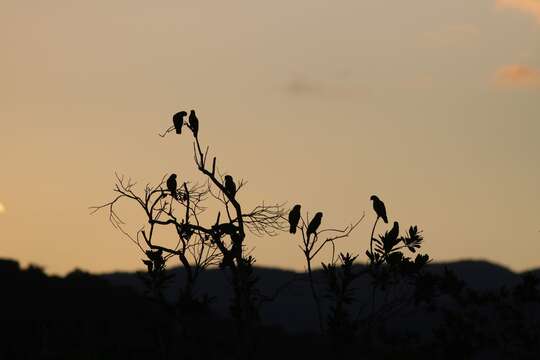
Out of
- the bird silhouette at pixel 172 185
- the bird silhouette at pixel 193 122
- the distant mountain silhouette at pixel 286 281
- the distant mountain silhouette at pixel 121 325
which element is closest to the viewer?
the bird silhouette at pixel 193 122

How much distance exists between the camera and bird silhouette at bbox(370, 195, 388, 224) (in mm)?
16312

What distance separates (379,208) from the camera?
16.4 meters

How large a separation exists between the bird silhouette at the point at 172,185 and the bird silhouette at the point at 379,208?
10.6ft

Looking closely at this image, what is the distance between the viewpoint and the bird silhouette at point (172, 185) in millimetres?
16594

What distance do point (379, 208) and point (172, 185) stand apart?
134 inches

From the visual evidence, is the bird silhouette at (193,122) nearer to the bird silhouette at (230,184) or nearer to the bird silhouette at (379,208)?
the bird silhouette at (230,184)

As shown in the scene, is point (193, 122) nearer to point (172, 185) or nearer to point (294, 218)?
point (172, 185)

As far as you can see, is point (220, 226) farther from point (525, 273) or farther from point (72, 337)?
point (72, 337)

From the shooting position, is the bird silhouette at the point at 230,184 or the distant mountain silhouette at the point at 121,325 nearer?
the bird silhouette at the point at 230,184

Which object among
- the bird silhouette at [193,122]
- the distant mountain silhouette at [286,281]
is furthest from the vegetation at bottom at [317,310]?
the distant mountain silhouette at [286,281]

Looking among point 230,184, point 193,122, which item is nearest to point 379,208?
point 230,184

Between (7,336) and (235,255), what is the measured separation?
93.9 feet

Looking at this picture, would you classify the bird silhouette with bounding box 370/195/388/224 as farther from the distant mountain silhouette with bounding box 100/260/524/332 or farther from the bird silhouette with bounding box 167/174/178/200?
the distant mountain silhouette with bounding box 100/260/524/332

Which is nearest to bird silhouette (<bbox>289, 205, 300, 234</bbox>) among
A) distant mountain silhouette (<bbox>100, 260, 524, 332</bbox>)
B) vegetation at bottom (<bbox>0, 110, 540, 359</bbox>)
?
vegetation at bottom (<bbox>0, 110, 540, 359</bbox>)
